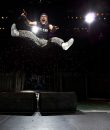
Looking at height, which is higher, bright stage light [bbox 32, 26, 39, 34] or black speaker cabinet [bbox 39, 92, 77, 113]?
bright stage light [bbox 32, 26, 39, 34]

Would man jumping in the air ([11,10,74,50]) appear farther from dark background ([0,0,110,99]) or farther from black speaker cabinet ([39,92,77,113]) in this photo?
dark background ([0,0,110,99])

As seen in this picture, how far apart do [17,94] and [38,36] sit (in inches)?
137

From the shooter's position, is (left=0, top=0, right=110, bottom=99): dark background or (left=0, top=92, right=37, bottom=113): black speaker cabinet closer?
(left=0, top=92, right=37, bottom=113): black speaker cabinet

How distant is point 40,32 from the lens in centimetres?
1661

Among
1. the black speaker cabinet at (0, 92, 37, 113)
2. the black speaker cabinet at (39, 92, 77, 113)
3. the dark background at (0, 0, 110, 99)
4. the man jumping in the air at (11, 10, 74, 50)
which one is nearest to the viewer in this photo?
the man jumping in the air at (11, 10, 74, 50)

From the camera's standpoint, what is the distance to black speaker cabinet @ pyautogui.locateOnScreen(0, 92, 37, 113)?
16.2m

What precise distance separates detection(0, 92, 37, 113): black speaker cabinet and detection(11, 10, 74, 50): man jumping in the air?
2887 millimetres

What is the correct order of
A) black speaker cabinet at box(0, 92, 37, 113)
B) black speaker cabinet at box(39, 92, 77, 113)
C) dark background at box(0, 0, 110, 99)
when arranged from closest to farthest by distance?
black speaker cabinet at box(0, 92, 37, 113) → black speaker cabinet at box(39, 92, 77, 113) → dark background at box(0, 0, 110, 99)

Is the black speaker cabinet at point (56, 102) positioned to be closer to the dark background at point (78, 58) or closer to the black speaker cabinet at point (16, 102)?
the black speaker cabinet at point (16, 102)

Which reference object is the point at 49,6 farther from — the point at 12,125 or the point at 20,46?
the point at 12,125

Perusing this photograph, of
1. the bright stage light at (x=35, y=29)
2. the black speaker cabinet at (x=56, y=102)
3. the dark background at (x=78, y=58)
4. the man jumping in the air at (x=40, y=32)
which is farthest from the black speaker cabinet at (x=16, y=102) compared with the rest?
the dark background at (x=78, y=58)

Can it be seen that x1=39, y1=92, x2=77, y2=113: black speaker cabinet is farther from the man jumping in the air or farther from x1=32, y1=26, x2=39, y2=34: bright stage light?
x1=32, y1=26, x2=39, y2=34: bright stage light

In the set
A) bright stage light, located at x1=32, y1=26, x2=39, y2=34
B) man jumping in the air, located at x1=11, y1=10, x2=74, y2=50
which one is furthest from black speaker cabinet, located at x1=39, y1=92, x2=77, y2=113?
bright stage light, located at x1=32, y1=26, x2=39, y2=34

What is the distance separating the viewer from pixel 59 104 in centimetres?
1648
